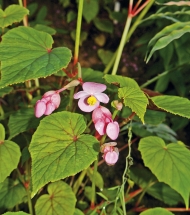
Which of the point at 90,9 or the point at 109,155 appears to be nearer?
the point at 109,155

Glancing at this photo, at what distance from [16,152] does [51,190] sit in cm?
18

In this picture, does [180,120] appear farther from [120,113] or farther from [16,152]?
[16,152]

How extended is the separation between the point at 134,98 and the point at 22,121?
0.43 m

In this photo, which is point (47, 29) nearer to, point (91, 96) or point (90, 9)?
point (91, 96)

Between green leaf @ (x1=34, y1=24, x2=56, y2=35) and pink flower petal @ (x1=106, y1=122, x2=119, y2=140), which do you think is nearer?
pink flower petal @ (x1=106, y1=122, x2=119, y2=140)

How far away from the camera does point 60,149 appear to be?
967 mm

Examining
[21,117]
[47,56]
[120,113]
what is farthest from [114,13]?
[47,56]

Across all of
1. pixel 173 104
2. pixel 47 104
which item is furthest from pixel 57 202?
pixel 173 104

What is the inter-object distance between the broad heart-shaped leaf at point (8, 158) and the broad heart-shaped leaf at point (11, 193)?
0.25 m

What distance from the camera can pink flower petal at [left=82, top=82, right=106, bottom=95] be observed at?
3.31 ft

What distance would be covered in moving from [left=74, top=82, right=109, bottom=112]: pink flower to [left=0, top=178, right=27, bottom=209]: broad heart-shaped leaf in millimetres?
449

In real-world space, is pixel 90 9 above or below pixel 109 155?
below

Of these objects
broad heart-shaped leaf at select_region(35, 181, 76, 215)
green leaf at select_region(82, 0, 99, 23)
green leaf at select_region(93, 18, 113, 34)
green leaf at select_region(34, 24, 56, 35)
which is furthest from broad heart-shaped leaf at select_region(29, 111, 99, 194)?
green leaf at select_region(93, 18, 113, 34)

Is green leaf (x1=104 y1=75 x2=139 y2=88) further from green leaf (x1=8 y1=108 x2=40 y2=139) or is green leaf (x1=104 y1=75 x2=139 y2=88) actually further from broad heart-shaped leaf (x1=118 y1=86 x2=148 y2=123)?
green leaf (x1=8 y1=108 x2=40 y2=139)
